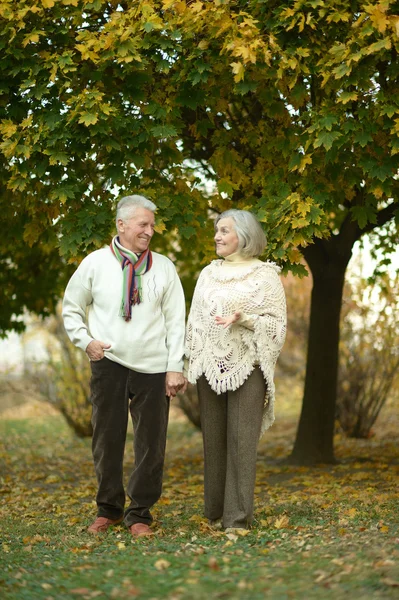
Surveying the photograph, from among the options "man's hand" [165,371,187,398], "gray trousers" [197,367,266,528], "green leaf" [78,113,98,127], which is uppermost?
"green leaf" [78,113,98,127]

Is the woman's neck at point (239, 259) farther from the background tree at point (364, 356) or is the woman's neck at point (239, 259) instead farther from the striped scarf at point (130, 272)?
the background tree at point (364, 356)

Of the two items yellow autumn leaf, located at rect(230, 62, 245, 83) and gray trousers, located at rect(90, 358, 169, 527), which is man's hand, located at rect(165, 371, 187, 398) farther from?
yellow autumn leaf, located at rect(230, 62, 245, 83)

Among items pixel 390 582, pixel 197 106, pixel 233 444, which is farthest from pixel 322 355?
pixel 390 582

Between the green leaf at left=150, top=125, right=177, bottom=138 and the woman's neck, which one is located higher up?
the green leaf at left=150, top=125, right=177, bottom=138

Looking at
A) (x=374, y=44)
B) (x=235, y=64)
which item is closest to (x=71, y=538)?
(x=235, y=64)

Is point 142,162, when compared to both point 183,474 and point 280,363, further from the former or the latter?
point 280,363

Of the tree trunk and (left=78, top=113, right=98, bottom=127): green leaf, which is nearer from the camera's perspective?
(left=78, top=113, right=98, bottom=127): green leaf

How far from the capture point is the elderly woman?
176 inches

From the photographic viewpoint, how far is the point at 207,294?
4.52 meters

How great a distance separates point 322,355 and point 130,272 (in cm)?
397

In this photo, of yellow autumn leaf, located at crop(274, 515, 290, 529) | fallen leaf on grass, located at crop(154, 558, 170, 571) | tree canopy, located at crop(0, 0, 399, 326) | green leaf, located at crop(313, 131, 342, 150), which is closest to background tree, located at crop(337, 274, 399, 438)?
tree canopy, located at crop(0, 0, 399, 326)

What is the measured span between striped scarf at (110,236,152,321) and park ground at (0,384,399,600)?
1.31m

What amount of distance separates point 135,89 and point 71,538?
3145 millimetres

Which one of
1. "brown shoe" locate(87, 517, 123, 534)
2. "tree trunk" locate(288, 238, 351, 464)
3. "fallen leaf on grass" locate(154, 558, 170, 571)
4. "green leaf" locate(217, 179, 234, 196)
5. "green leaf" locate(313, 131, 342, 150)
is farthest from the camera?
"tree trunk" locate(288, 238, 351, 464)
